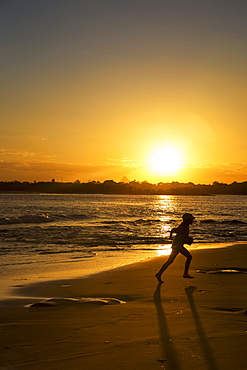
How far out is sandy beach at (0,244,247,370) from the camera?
4402 mm


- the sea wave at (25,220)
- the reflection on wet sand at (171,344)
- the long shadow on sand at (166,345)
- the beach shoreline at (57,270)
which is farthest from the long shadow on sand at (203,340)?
the sea wave at (25,220)

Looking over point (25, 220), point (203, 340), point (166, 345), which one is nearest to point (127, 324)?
point (166, 345)

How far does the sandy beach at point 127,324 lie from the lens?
440 cm

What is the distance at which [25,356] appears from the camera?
4.55 meters

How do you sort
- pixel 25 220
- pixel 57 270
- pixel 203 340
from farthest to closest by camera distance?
pixel 25 220 < pixel 57 270 < pixel 203 340

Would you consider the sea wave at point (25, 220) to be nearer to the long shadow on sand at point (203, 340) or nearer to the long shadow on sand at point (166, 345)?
the long shadow on sand at point (203, 340)

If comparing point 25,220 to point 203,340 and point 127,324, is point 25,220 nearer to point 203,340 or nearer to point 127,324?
point 127,324

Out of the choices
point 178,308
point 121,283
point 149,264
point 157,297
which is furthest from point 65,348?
point 149,264

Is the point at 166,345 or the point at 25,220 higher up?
the point at 166,345

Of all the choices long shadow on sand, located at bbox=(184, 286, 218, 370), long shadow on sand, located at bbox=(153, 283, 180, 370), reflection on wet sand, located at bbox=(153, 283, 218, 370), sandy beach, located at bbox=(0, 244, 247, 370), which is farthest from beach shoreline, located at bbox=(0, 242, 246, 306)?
long shadow on sand, located at bbox=(184, 286, 218, 370)

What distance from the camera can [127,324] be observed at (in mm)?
5762

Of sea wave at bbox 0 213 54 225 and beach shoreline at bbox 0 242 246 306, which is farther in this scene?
sea wave at bbox 0 213 54 225

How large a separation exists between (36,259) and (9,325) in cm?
876

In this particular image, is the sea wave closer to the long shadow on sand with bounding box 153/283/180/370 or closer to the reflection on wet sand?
the reflection on wet sand
